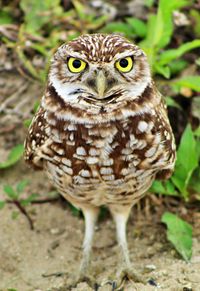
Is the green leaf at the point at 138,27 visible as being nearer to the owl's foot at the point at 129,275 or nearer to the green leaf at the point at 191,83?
the green leaf at the point at 191,83

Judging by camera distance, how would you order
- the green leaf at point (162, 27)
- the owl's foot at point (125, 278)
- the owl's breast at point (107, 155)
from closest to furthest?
the owl's breast at point (107, 155)
the owl's foot at point (125, 278)
the green leaf at point (162, 27)

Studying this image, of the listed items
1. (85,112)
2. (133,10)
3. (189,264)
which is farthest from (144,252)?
(133,10)

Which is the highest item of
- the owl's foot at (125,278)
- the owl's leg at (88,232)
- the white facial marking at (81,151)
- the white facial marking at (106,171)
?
the white facial marking at (81,151)

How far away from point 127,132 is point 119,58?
0.39 m

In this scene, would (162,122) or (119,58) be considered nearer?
(119,58)

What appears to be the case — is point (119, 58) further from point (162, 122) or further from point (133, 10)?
point (133, 10)

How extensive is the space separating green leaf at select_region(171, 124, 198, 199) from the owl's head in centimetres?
79

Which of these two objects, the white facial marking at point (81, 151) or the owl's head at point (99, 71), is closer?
the owl's head at point (99, 71)

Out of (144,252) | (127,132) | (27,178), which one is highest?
(127,132)

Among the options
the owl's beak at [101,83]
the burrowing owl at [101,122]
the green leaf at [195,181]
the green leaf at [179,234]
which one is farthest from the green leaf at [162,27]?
the owl's beak at [101,83]

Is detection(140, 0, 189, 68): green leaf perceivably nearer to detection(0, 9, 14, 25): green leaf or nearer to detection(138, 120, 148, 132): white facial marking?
detection(138, 120, 148, 132): white facial marking

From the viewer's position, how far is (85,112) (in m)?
3.23

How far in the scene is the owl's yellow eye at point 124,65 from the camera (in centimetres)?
312

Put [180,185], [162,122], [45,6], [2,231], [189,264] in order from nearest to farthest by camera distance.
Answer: [162,122] → [189,264] → [180,185] → [2,231] → [45,6]
